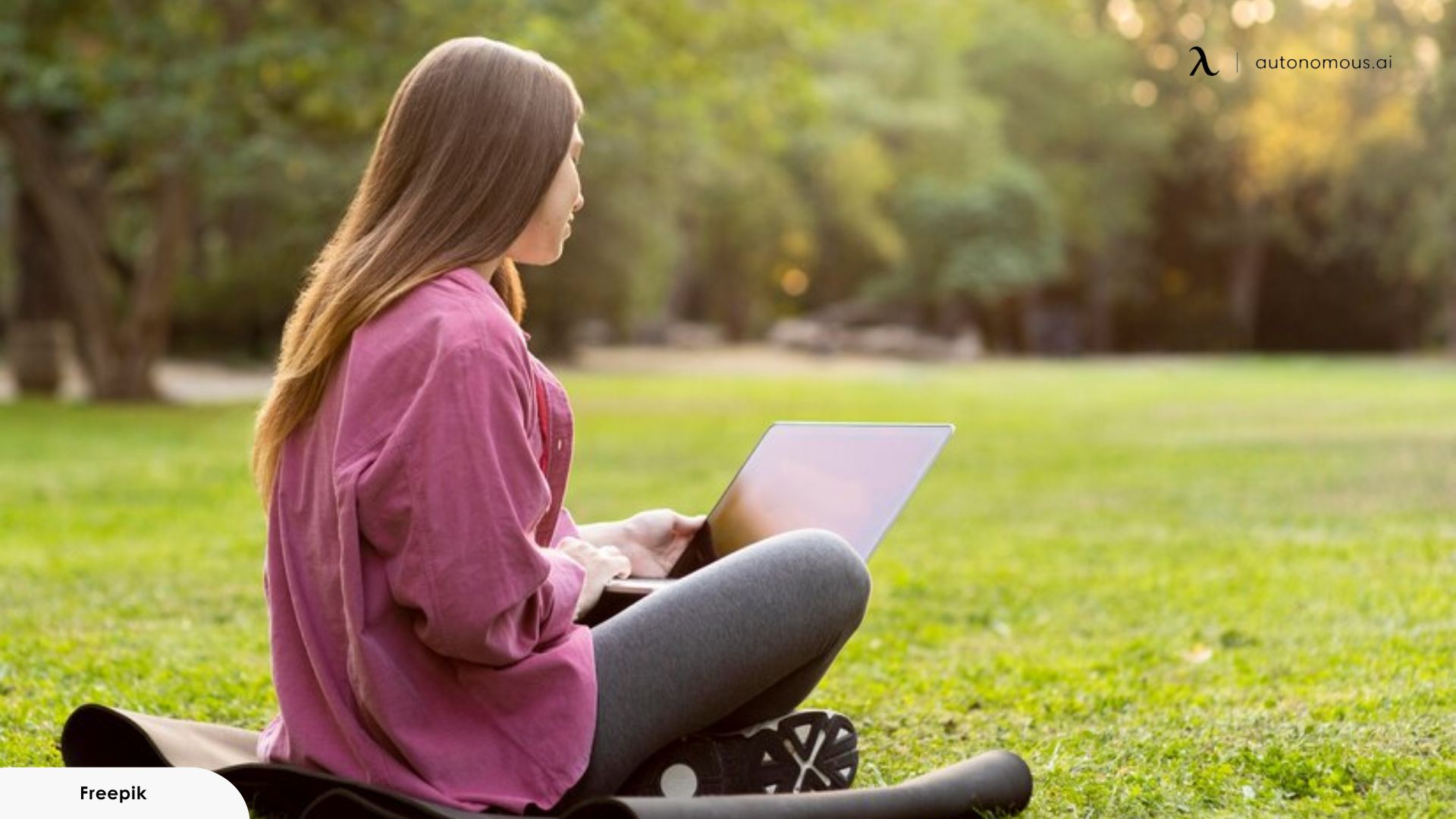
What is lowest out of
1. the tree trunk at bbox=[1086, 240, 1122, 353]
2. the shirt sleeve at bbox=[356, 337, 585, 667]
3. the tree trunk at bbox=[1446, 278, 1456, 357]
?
the tree trunk at bbox=[1086, 240, 1122, 353]

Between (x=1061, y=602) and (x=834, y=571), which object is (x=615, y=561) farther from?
(x=1061, y=602)

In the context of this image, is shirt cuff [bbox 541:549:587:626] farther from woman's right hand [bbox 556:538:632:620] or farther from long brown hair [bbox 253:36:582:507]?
long brown hair [bbox 253:36:582:507]

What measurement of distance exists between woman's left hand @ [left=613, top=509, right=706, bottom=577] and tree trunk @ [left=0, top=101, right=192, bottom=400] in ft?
54.5

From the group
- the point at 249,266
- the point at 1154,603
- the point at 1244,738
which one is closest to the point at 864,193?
the point at 249,266

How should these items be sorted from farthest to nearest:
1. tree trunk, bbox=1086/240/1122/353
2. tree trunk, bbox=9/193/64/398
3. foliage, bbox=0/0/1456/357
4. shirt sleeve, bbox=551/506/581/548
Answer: tree trunk, bbox=1086/240/1122/353 < tree trunk, bbox=9/193/64/398 < foliage, bbox=0/0/1456/357 < shirt sleeve, bbox=551/506/581/548

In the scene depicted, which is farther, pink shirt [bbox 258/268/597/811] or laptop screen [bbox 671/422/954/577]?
laptop screen [bbox 671/422/954/577]

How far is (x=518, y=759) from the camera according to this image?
302 cm

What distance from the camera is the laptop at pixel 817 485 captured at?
358cm

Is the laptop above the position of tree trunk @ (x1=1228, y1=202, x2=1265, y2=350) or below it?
above

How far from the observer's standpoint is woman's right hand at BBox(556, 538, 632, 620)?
319 centimetres

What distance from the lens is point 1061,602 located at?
684 centimetres

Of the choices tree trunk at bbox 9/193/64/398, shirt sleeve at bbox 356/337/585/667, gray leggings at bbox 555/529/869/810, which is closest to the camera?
shirt sleeve at bbox 356/337/585/667

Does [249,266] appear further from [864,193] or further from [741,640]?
[741,640]

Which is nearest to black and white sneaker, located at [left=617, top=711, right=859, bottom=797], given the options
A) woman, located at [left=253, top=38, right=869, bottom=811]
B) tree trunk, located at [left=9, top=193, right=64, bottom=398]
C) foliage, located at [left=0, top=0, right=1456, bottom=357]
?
woman, located at [left=253, top=38, right=869, bottom=811]
